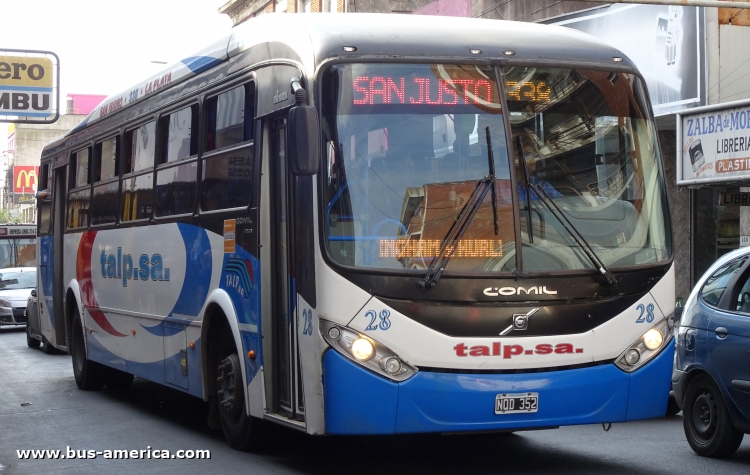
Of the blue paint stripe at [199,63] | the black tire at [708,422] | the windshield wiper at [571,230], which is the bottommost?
the black tire at [708,422]

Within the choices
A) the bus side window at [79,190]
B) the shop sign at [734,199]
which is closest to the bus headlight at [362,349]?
the bus side window at [79,190]

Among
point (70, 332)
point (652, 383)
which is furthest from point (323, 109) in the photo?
point (70, 332)

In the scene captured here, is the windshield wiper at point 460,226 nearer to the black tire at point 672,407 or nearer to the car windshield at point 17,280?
the black tire at point 672,407

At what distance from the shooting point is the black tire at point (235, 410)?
8.84 metres

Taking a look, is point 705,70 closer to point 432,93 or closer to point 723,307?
point 723,307

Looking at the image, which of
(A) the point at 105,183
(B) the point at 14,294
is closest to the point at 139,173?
(A) the point at 105,183

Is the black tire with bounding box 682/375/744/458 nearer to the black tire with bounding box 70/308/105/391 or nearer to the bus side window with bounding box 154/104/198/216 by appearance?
the bus side window with bounding box 154/104/198/216

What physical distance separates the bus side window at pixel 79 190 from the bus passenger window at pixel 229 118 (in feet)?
16.0

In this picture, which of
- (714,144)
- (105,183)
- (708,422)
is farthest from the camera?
(714,144)

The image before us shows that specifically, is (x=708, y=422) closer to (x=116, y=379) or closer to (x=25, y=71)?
(x=116, y=379)

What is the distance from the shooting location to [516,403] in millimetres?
7234

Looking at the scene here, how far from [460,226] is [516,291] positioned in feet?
1.80

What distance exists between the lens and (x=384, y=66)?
755cm

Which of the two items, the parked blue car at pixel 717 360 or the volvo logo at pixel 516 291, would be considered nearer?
the volvo logo at pixel 516 291
